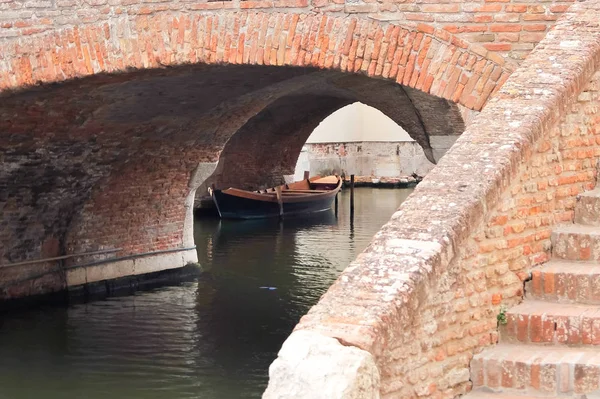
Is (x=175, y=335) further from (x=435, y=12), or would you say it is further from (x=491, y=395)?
(x=491, y=395)

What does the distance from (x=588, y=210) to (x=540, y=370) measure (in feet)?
3.40

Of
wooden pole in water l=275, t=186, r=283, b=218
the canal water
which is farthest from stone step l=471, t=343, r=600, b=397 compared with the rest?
wooden pole in water l=275, t=186, r=283, b=218

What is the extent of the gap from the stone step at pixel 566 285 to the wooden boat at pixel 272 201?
1422 centimetres

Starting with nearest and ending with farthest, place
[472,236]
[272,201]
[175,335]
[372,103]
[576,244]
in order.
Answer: [472,236] → [576,244] → [175,335] → [372,103] → [272,201]

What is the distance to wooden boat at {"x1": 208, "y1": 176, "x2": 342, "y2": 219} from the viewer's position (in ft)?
59.3

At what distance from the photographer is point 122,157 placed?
32.4 feet

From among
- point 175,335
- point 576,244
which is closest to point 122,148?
point 175,335

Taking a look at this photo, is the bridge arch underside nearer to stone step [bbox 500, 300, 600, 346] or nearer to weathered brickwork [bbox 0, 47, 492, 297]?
weathered brickwork [bbox 0, 47, 492, 297]

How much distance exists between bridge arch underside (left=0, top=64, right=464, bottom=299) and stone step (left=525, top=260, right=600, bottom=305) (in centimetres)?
427

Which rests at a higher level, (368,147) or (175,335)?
(368,147)

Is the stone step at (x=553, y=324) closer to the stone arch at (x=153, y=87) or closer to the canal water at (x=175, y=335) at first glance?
the stone arch at (x=153, y=87)

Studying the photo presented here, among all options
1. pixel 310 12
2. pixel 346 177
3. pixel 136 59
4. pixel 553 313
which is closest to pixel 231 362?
pixel 136 59

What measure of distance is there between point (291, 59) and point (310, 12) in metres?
0.30

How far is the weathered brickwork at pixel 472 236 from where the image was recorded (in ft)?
10.0
